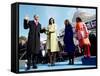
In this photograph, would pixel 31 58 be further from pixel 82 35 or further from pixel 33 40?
pixel 82 35

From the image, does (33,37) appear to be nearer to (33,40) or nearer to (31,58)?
(33,40)

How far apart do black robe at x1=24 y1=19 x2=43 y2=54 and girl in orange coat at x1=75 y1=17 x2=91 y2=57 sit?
0.91 feet

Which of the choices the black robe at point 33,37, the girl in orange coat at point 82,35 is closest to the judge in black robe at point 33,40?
the black robe at point 33,37

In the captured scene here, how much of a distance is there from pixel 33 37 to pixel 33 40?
0.02 metres

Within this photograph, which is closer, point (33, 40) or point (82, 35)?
point (33, 40)

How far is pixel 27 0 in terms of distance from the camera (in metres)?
1.70

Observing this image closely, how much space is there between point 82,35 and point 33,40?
36 centimetres

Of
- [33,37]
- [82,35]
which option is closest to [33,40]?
[33,37]

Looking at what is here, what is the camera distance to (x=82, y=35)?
1842 mm

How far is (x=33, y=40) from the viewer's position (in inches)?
67.2

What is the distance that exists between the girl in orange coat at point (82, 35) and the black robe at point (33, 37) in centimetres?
28

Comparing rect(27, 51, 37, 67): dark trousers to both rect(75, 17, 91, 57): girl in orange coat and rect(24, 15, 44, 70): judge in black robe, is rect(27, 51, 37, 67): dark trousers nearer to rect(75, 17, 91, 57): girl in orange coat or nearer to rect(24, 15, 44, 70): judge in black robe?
rect(24, 15, 44, 70): judge in black robe

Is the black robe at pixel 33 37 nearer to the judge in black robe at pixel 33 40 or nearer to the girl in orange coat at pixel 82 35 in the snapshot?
the judge in black robe at pixel 33 40

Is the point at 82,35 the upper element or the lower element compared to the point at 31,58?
upper
